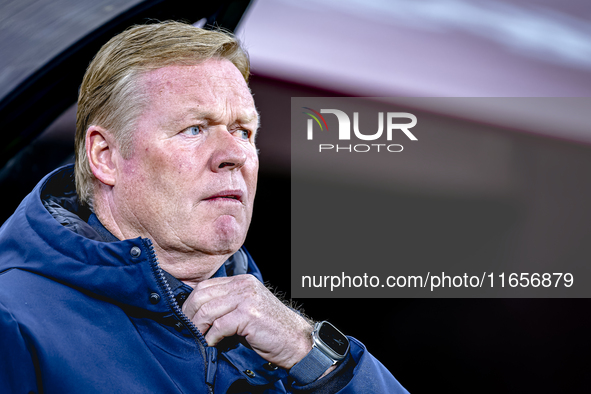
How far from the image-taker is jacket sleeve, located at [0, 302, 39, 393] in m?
0.79

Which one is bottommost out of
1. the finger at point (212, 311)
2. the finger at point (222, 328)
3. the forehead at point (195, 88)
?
the finger at point (222, 328)

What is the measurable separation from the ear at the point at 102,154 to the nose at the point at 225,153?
0.82 feet

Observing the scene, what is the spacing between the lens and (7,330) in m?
0.80

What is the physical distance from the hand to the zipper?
0.07 ft

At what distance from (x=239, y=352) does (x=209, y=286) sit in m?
0.19

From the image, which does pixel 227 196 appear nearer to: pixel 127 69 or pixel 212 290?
pixel 212 290

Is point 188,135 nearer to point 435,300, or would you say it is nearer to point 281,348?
point 281,348

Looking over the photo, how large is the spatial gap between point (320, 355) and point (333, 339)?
0.06 metres

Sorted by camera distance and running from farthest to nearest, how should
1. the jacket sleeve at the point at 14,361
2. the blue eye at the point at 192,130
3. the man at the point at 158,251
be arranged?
the blue eye at the point at 192,130, the man at the point at 158,251, the jacket sleeve at the point at 14,361

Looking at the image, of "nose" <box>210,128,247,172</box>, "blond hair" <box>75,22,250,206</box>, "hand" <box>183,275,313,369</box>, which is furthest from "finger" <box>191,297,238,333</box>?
"blond hair" <box>75,22,250,206</box>

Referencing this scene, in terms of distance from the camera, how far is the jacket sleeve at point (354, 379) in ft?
3.50

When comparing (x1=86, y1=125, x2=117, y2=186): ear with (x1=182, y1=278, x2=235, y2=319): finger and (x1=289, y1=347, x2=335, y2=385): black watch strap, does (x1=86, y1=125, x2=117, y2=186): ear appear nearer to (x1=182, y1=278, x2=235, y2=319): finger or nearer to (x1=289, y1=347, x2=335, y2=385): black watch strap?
(x1=182, y1=278, x2=235, y2=319): finger

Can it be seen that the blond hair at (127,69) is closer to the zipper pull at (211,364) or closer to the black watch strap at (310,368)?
the zipper pull at (211,364)

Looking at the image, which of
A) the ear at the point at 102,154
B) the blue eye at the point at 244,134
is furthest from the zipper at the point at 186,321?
the blue eye at the point at 244,134
